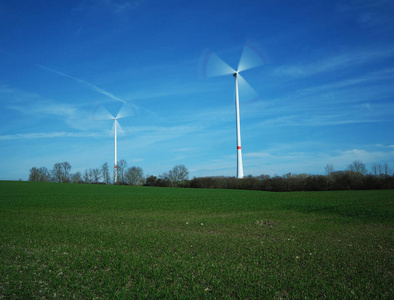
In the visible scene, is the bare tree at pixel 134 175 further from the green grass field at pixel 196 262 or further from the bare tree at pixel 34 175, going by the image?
the green grass field at pixel 196 262

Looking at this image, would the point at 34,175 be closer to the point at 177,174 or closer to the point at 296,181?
the point at 177,174

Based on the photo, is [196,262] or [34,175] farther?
[34,175]

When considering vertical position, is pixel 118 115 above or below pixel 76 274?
above

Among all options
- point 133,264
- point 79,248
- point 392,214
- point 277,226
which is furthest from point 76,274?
point 392,214

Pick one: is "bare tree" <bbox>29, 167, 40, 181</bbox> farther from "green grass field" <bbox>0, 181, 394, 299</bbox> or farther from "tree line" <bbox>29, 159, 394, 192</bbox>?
"green grass field" <bbox>0, 181, 394, 299</bbox>

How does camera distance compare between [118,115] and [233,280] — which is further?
[118,115]

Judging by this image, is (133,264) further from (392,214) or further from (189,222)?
(392,214)

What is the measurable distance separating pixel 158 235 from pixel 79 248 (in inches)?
102

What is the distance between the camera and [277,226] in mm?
11586

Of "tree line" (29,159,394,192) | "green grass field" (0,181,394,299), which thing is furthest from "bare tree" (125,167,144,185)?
"green grass field" (0,181,394,299)

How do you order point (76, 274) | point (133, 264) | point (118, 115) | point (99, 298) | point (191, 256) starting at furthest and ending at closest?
point (118, 115)
point (191, 256)
point (133, 264)
point (76, 274)
point (99, 298)

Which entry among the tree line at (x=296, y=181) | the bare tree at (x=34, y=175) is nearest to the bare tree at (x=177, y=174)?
the tree line at (x=296, y=181)

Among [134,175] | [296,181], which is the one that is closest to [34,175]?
[134,175]

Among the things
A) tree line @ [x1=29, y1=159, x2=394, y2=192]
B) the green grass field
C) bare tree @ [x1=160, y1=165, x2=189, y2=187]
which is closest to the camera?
the green grass field
